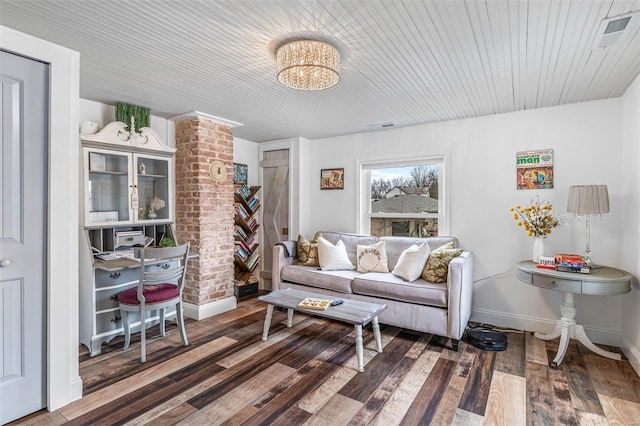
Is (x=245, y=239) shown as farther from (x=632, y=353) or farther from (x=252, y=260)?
(x=632, y=353)

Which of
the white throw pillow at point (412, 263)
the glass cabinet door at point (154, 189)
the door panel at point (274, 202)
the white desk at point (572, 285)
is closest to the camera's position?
the white desk at point (572, 285)

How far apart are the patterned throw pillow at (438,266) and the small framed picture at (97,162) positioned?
344cm

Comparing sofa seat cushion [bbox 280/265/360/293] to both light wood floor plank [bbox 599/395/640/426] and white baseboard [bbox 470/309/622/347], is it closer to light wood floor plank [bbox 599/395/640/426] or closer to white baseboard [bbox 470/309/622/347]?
white baseboard [bbox 470/309/622/347]

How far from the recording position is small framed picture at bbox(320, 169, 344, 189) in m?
4.73

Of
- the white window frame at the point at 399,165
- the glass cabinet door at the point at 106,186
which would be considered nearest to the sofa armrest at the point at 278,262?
the white window frame at the point at 399,165

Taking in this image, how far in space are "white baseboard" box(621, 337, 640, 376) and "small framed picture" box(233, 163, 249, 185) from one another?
463cm

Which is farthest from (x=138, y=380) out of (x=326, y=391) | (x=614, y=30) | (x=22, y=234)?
(x=614, y=30)

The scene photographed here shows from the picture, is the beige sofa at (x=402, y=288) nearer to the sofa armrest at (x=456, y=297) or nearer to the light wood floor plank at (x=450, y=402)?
the sofa armrest at (x=456, y=297)

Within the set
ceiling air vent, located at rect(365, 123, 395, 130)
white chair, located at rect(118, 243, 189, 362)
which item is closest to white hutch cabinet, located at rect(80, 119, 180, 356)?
white chair, located at rect(118, 243, 189, 362)

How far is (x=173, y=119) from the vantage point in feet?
12.7

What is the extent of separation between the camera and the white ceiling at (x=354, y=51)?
1753 millimetres

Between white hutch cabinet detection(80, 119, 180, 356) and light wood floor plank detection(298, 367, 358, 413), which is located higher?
white hutch cabinet detection(80, 119, 180, 356)

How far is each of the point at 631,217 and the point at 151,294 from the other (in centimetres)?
427

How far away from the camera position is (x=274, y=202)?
5.15m
